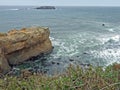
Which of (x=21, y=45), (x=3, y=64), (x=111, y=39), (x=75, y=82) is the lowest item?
(x=111, y=39)

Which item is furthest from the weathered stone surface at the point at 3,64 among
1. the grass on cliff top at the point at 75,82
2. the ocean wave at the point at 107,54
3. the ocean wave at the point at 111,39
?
the grass on cliff top at the point at 75,82

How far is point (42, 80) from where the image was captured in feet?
20.7

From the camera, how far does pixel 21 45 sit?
112ft

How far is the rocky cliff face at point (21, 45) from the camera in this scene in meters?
31.9

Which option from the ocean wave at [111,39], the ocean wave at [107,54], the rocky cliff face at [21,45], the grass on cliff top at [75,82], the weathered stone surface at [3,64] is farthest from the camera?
the ocean wave at [111,39]

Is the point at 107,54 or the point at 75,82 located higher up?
the point at 75,82

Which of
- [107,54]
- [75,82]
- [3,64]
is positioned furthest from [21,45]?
[75,82]

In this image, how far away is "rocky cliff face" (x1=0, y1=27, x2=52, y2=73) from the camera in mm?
31875

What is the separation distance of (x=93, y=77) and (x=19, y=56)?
28.8 meters

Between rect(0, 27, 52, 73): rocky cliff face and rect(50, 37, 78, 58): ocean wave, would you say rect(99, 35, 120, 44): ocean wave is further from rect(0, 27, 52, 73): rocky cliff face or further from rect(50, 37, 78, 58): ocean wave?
rect(0, 27, 52, 73): rocky cliff face

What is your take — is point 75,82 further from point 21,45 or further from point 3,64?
point 21,45

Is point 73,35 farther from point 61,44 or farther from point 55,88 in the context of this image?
point 55,88

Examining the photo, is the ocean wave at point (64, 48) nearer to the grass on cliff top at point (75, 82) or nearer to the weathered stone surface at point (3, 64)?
the weathered stone surface at point (3, 64)

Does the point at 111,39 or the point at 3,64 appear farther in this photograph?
the point at 111,39
